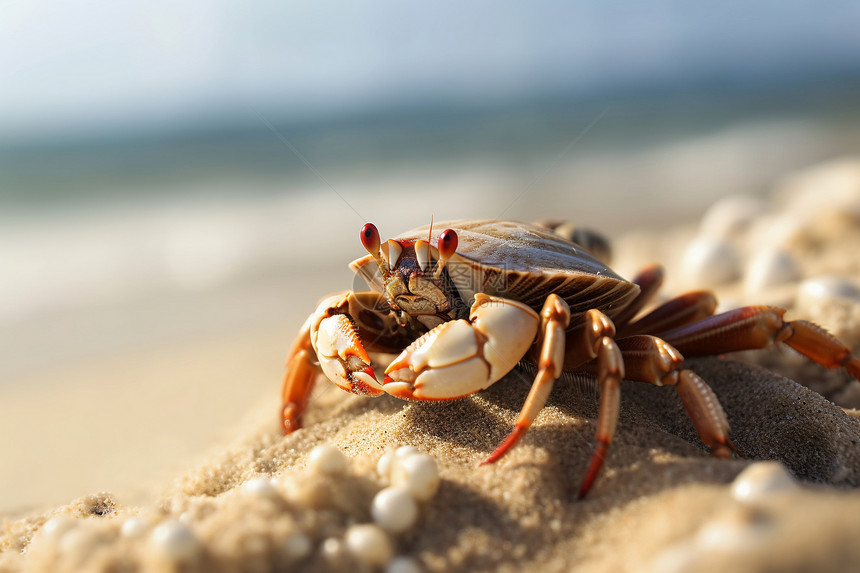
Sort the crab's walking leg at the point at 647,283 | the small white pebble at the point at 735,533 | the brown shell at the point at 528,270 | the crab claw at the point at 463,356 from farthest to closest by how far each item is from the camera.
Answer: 1. the crab's walking leg at the point at 647,283
2. the brown shell at the point at 528,270
3. the crab claw at the point at 463,356
4. the small white pebble at the point at 735,533

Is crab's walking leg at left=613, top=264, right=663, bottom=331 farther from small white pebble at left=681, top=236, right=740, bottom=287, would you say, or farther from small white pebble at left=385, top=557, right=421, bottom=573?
small white pebble at left=385, top=557, right=421, bottom=573

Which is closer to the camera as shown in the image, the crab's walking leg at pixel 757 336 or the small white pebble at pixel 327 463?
the small white pebble at pixel 327 463

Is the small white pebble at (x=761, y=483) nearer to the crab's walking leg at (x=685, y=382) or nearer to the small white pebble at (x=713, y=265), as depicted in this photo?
the crab's walking leg at (x=685, y=382)

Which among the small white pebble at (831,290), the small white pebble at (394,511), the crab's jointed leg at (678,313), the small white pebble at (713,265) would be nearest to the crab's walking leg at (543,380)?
the small white pebble at (394,511)

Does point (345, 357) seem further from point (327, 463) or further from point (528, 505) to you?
point (528, 505)

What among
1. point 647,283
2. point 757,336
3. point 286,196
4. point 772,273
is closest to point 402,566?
point 757,336

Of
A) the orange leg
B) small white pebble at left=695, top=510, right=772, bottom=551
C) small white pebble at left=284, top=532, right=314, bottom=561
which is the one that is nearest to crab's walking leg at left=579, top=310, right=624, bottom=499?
the orange leg
